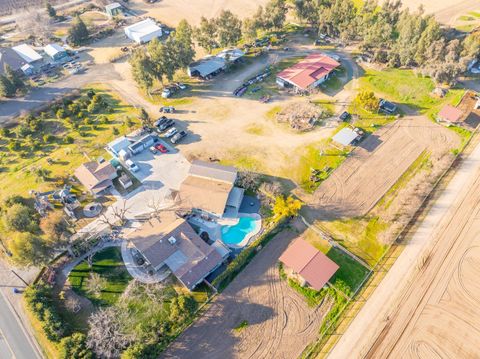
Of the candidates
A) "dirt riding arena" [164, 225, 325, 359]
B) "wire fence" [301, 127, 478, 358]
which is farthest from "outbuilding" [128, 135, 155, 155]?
"wire fence" [301, 127, 478, 358]

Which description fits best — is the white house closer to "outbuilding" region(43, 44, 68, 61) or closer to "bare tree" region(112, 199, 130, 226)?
"outbuilding" region(43, 44, 68, 61)

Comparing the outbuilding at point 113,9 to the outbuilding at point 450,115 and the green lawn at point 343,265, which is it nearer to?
the green lawn at point 343,265

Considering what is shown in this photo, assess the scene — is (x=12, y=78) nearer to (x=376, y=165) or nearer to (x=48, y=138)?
(x=48, y=138)

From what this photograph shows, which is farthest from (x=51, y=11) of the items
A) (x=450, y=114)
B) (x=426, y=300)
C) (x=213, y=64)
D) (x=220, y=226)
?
(x=426, y=300)

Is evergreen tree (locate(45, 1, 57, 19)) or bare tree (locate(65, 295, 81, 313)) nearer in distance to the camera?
bare tree (locate(65, 295, 81, 313))

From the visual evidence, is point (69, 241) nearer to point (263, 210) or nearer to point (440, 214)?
point (263, 210)

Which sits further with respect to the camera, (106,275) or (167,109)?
(167,109)
